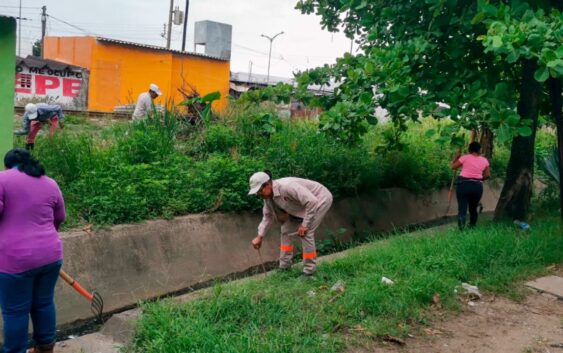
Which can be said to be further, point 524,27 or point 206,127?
point 206,127

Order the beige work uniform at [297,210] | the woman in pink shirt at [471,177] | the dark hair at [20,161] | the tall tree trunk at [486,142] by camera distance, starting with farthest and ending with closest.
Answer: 1. the tall tree trunk at [486,142]
2. the woman in pink shirt at [471,177]
3. the beige work uniform at [297,210]
4. the dark hair at [20,161]

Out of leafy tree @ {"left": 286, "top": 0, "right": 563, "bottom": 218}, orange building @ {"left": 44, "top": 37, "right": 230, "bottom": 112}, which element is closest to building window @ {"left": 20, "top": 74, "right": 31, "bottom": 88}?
orange building @ {"left": 44, "top": 37, "right": 230, "bottom": 112}

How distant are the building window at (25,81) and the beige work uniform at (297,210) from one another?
62.8 feet

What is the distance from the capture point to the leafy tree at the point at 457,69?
6133 millimetres

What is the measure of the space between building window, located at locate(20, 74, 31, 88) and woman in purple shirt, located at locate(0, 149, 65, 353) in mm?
20109

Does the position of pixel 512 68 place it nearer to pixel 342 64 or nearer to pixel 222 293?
pixel 342 64

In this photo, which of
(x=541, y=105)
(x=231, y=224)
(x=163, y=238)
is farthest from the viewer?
(x=541, y=105)

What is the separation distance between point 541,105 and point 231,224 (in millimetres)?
6140

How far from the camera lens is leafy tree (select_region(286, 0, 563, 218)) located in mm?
6133

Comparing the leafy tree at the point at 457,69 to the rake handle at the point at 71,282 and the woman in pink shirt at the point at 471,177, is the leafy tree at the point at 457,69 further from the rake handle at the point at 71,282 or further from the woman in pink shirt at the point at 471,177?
the rake handle at the point at 71,282

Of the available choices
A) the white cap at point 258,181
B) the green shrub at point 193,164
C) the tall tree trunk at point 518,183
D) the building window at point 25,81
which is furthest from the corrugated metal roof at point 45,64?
the white cap at point 258,181

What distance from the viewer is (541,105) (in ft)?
33.7

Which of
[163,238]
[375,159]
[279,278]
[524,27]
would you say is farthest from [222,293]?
[375,159]

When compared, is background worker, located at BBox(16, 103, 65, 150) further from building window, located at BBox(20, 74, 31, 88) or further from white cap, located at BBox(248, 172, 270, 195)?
building window, located at BBox(20, 74, 31, 88)
